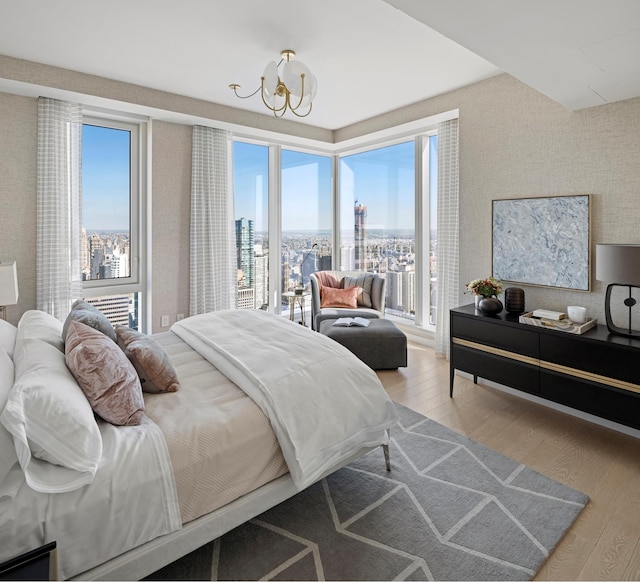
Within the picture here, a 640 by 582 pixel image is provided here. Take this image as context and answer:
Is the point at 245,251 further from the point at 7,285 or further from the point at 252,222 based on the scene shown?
the point at 7,285

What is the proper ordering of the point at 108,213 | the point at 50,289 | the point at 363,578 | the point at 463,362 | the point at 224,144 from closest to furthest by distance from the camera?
the point at 363,578 → the point at 463,362 → the point at 50,289 → the point at 108,213 → the point at 224,144

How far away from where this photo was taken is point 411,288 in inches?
203

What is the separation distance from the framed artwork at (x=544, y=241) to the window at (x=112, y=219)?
3646 millimetres

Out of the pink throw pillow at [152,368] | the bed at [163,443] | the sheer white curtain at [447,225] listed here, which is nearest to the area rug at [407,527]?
the bed at [163,443]

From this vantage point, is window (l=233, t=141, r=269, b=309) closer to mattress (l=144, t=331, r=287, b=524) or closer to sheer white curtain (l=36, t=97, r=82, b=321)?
sheer white curtain (l=36, t=97, r=82, b=321)

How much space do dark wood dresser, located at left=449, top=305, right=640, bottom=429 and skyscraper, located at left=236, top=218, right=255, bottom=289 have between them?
2.78 metres

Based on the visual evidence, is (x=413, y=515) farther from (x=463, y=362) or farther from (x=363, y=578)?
(x=463, y=362)

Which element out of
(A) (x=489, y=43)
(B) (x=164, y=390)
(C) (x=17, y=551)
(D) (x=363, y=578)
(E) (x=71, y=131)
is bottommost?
(D) (x=363, y=578)

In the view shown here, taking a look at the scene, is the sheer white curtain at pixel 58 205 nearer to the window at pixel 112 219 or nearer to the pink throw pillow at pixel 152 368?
the window at pixel 112 219

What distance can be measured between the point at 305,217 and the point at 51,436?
4.78 metres

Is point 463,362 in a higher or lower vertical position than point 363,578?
higher

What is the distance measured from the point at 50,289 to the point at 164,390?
8.03 ft

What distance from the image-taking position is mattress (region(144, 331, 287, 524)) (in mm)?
1530

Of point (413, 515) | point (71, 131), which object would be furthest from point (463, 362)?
point (71, 131)
